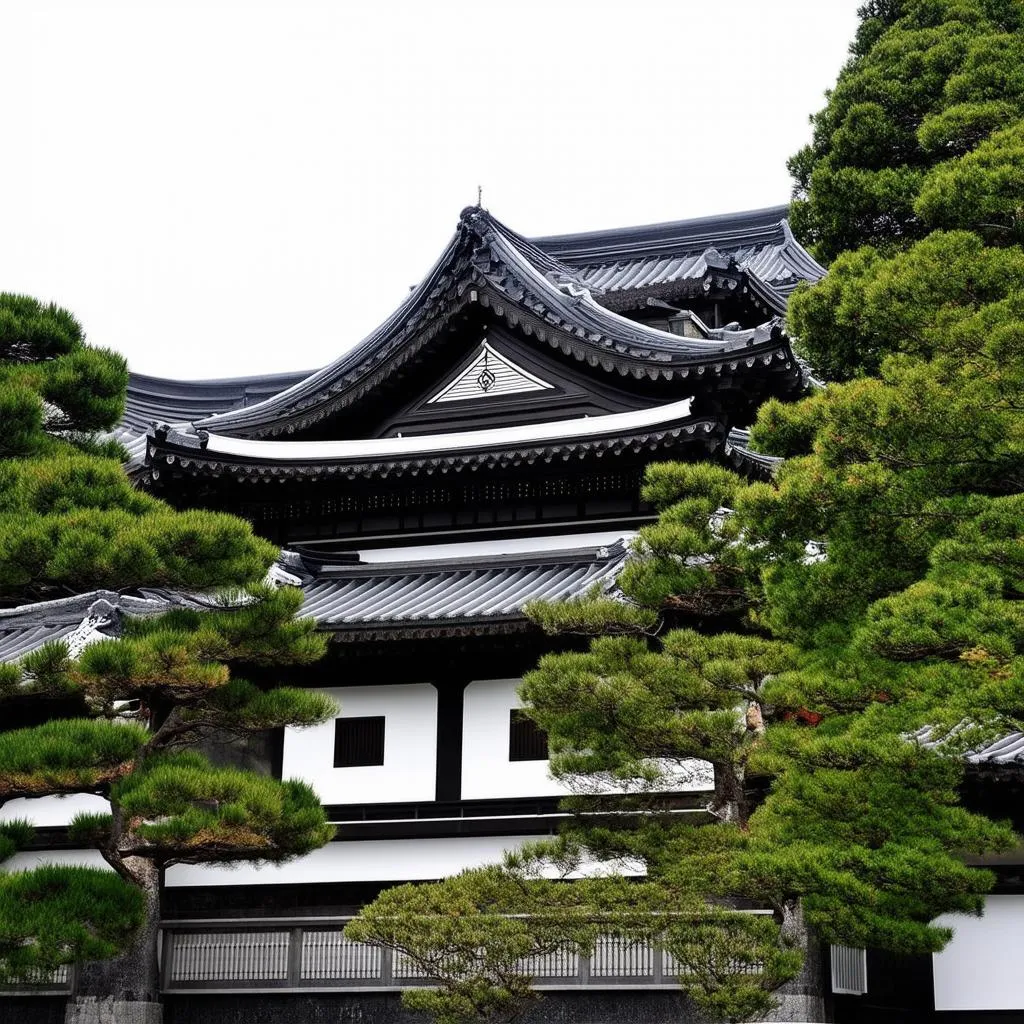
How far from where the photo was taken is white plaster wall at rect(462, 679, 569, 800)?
18.5m

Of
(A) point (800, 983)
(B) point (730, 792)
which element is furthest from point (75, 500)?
(A) point (800, 983)

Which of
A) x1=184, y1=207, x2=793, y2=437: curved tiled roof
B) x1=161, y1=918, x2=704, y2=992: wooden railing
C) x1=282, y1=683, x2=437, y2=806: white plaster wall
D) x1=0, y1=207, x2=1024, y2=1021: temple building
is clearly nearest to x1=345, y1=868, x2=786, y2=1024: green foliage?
x1=161, y1=918, x2=704, y2=992: wooden railing

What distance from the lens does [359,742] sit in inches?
760

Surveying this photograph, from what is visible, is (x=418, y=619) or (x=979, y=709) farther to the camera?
(x=418, y=619)

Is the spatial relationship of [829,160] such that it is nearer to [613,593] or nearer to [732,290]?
[613,593]

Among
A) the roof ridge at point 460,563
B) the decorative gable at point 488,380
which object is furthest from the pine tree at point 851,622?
the decorative gable at point 488,380

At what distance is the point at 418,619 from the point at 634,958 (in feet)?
15.1

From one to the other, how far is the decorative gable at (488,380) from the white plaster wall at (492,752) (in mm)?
4500

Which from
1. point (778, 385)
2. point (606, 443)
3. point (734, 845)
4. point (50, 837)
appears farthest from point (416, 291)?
point (734, 845)

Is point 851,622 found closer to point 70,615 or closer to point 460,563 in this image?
point 460,563

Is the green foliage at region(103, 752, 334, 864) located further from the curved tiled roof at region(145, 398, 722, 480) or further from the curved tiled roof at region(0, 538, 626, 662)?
the curved tiled roof at region(145, 398, 722, 480)

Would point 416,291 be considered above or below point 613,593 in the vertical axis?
above

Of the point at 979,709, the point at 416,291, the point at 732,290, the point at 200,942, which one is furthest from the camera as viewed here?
the point at 732,290

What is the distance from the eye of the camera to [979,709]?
12469mm
